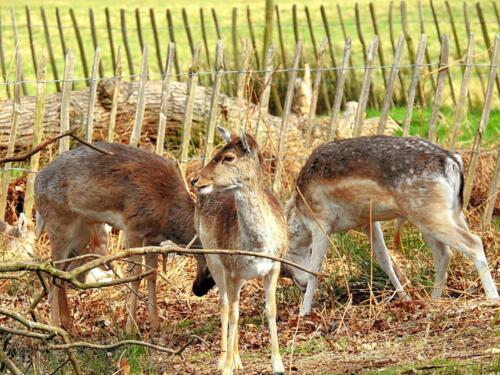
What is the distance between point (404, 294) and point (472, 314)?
0.80 m

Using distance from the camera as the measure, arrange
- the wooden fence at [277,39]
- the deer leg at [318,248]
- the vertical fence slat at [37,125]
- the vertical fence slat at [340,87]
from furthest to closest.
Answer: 1. the wooden fence at [277,39]
2. the vertical fence slat at [340,87]
3. the vertical fence slat at [37,125]
4. the deer leg at [318,248]

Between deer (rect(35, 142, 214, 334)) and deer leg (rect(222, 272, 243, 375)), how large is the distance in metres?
1.33

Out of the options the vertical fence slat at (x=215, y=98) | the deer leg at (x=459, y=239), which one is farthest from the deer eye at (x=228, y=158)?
the vertical fence slat at (x=215, y=98)

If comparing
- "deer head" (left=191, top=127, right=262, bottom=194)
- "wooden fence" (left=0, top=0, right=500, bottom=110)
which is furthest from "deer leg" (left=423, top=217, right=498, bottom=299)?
"deer head" (left=191, top=127, right=262, bottom=194)

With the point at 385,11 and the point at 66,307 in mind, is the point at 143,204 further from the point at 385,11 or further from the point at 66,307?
the point at 385,11

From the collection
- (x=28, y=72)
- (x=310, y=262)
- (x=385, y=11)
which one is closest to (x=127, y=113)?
(x=310, y=262)

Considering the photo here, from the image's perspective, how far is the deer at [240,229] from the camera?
7.46 metres

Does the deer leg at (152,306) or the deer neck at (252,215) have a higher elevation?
the deer neck at (252,215)

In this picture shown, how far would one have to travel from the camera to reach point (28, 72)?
26.2 m

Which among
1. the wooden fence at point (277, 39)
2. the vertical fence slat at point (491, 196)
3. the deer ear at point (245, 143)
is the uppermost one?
the deer ear at point (245, 143)

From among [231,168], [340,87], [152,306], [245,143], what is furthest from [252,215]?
[340,87]

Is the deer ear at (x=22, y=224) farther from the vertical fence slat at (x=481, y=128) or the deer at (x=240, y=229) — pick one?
the vertical fence slat at (x=481, y=128)

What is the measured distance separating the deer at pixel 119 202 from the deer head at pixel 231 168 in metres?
1.83

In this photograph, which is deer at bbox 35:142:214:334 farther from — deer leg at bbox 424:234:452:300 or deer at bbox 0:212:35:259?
deer leg at bbox 424:234:452:300
